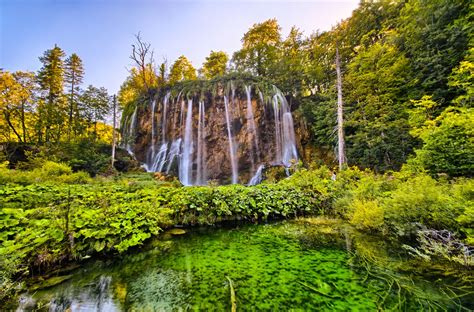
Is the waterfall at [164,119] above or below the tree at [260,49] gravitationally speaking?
below

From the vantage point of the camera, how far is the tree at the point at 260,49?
67.5 ft

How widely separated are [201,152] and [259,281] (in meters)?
13.8

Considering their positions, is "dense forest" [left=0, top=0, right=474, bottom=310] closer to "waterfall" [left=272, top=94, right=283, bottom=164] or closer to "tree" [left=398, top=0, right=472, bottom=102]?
"tree" [left=398, top=0, right=472, bottom=102]

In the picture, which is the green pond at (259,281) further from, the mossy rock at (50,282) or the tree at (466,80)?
the tree at (466,80)

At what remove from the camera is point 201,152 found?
51.7 ft

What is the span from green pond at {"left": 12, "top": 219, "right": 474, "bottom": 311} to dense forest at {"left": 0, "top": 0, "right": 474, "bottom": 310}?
0.11 m

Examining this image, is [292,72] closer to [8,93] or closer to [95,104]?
[95,104]

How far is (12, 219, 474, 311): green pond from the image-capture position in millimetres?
2008

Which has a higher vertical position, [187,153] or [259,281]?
[187,153]

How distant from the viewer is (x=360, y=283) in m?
2.34

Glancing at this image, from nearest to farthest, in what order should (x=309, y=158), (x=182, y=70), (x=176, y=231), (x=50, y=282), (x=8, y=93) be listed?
1. (x=50, y=282)
2. (x=176, y=231)
3. (x=8, y=93)
4. (x=309, y=158)
5. (x=182, y=70)

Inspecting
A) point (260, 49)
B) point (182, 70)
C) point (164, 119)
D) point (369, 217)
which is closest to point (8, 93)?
point (164, 119)

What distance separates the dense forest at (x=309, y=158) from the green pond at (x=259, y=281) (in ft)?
0.37

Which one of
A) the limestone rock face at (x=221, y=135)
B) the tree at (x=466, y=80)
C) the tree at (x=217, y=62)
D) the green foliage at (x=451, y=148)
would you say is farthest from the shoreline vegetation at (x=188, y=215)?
the tree at (x=217, y=62)
